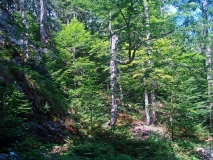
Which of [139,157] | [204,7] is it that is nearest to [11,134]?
[139,157]

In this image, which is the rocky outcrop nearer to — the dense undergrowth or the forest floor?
the dense undergrowth

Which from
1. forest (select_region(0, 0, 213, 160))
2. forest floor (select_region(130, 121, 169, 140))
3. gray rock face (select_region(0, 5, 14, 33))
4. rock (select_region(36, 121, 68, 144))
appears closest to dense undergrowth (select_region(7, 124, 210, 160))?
forest (select_region(0, 0, 213, 160))

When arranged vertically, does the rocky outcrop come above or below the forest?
below

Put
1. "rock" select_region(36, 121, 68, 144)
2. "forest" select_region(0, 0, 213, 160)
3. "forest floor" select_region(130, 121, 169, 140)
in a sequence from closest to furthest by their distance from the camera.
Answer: "forest" select_region(0, 0, 213, 160) → "rock" select_region(36, 121, 68, 144) → "forest floor" select_region(130, 121, 169, 140)

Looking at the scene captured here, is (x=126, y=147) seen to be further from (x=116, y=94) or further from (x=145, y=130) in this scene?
(x=145, y=130)

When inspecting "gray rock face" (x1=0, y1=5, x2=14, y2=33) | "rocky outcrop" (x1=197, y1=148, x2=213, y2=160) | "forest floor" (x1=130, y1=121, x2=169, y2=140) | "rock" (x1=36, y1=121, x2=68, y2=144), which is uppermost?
"gray rock face" (x1=0, y1=5, x2=14, y2=33)

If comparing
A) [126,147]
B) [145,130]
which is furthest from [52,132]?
[145,130]

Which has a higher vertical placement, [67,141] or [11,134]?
[11,134]

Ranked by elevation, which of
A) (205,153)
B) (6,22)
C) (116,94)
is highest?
(6,22)

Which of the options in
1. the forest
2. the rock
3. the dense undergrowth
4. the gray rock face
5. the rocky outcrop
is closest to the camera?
the dense undergrowth

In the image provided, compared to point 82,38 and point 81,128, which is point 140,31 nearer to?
point 81,128

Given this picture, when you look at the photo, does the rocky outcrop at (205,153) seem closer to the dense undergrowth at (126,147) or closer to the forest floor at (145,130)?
the dense undergrowth at (126,147)

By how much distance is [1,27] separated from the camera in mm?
10422

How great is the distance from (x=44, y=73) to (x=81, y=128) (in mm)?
3251
